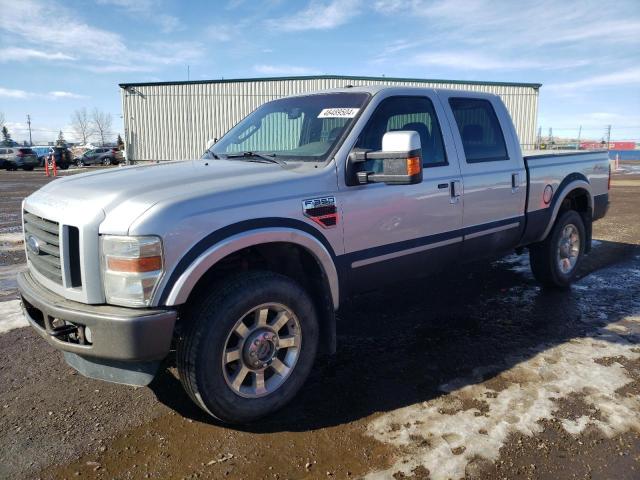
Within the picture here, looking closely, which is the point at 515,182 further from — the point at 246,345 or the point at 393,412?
the point at 246,345

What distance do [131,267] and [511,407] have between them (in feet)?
7.80

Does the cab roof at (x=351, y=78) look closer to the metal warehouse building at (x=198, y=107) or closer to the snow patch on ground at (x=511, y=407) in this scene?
the metal warehouse building at (x=198, y=107)

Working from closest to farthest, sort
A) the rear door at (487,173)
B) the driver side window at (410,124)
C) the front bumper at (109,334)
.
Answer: the front bumper at (109,334), the driver side window at (410,124), the rear door at (487,173)

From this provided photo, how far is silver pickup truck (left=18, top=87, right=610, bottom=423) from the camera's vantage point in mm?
2617

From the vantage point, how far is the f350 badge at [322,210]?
3.17m

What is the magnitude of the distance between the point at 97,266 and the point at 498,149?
361 cm

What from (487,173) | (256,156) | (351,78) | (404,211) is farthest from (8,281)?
(351,78)

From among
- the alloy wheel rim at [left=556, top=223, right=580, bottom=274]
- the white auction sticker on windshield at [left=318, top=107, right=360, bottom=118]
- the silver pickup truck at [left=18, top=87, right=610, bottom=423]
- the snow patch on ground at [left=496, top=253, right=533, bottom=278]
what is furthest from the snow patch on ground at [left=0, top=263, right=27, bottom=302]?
the snow patch on ground at [left=496, top=253, right=533, bottom=278]

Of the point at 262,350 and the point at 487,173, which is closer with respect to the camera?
the point at 262,350

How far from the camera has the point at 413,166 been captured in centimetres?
314

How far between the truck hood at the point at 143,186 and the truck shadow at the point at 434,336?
1.35 meters

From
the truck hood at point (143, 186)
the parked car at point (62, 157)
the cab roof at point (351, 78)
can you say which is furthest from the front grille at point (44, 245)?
the parked car at point (62, 157)

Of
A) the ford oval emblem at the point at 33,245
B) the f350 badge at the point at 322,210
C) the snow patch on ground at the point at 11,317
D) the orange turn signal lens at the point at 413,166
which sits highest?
the orange turn signal lens at the point at 413,166

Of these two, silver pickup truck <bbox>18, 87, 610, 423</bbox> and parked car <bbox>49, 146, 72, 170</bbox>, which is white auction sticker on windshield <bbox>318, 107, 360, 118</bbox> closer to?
silver pickup truck <bbox>18, 87, 610, 423</bbox>
